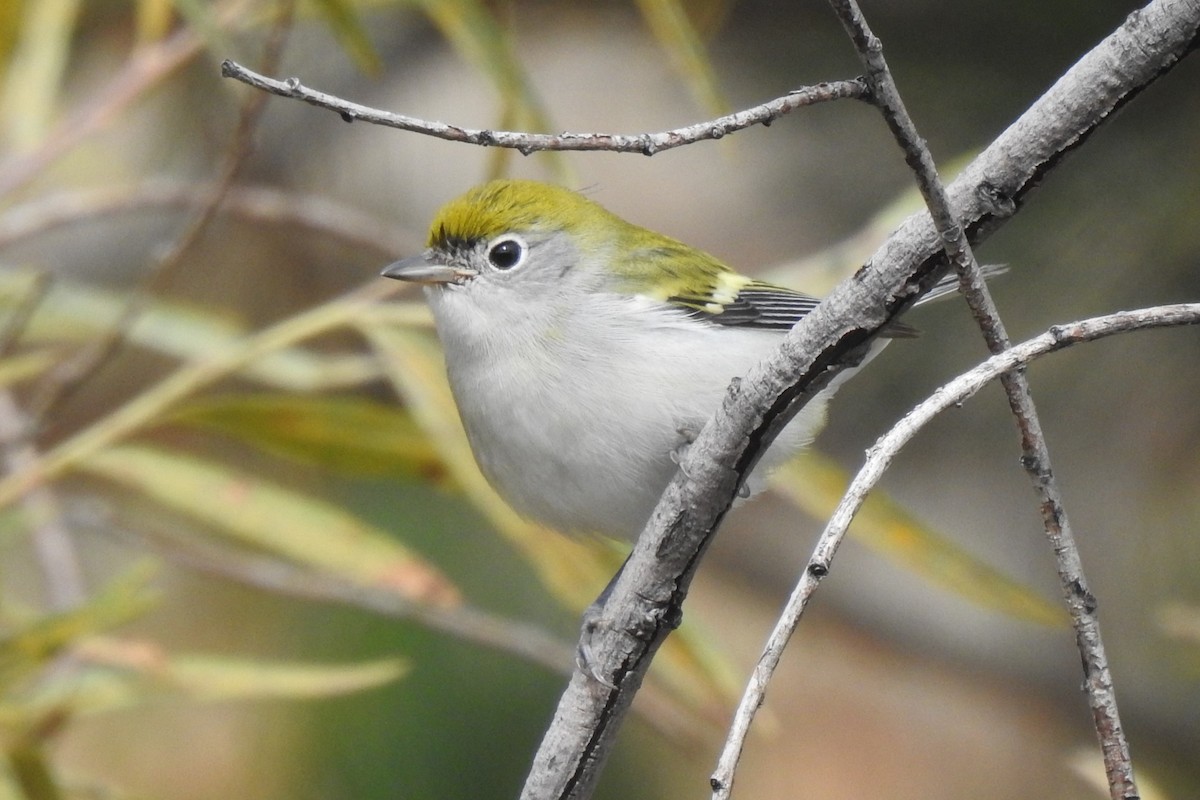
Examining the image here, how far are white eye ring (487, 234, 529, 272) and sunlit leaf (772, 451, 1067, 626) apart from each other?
61 centimetres

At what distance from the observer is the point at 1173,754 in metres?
3.44

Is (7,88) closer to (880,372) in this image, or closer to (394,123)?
(880,372)

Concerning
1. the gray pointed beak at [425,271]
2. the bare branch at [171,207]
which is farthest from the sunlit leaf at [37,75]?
the gray pointed beak at [425,271]

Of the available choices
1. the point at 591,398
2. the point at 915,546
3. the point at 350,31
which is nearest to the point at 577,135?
the point at 591,398

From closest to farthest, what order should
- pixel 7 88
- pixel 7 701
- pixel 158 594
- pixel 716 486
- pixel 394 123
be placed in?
1. pixel 394 123
2. pixel 716 486
3. pixel 158 594
4. pixel 7 701
5. pixel 7 88

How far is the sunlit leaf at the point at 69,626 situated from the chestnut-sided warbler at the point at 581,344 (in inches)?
23.6

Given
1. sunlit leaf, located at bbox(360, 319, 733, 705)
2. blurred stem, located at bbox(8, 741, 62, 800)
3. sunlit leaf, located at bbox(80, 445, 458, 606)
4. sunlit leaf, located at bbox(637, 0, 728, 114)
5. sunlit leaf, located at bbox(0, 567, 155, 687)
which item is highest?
sunlit leaf, located at bbox(637, 0, 728, 114)

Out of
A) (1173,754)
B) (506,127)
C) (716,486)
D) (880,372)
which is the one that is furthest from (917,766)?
(716,486)

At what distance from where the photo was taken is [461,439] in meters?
2.63

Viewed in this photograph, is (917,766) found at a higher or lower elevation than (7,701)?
higher

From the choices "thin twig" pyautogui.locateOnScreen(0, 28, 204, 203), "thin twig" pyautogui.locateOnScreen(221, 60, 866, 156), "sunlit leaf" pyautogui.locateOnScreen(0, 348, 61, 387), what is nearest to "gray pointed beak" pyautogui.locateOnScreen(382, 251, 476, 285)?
"thin twig" pyautogui.locateOnScreen(0, 28, 204, 203)

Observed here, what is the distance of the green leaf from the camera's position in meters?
2.68

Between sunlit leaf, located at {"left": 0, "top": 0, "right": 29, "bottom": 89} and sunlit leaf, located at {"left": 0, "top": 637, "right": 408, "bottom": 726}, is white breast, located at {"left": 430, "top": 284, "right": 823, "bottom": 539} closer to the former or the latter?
sunlit leaf, located at {"left": 0, "top": 637, "right": 408, "bottom": 726}

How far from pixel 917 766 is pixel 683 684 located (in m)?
1.61
